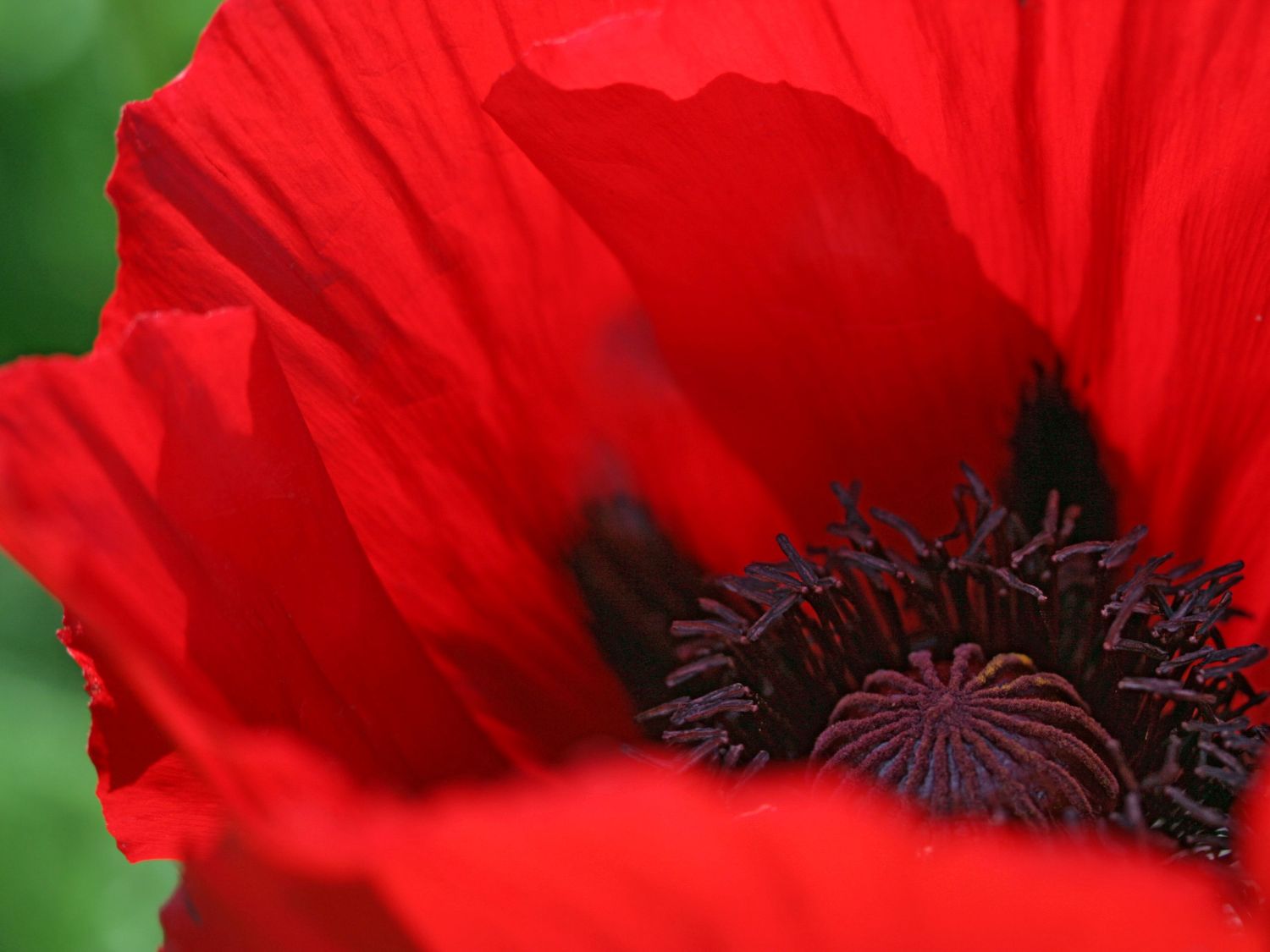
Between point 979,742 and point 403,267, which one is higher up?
point 403,267

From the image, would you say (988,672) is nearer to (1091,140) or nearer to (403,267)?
(1091,140)

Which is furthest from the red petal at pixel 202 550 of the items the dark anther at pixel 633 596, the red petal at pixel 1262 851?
the red petal at pixel 1262 851

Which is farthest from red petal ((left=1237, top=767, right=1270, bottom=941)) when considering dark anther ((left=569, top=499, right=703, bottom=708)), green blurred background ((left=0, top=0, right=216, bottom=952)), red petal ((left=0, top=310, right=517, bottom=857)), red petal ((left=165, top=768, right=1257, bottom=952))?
green blurred background ((left=0, top=0, right=216, bottom=952))

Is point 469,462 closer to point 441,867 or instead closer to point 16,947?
point 16,947

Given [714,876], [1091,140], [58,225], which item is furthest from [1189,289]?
[58,225]

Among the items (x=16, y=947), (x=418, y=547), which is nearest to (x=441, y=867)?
(x=418, y=547)

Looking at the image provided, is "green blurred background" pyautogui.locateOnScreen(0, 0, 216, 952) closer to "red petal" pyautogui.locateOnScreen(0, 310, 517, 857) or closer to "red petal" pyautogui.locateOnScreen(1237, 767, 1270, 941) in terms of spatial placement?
"red petal" pyautogui.locateOnScreen(0, 310, 517, 857)

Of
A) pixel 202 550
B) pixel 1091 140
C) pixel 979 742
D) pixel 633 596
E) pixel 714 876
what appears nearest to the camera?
pixel 714 876

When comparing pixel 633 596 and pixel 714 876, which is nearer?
pixel 714 876
